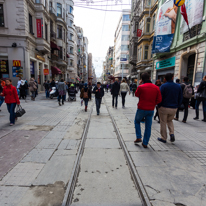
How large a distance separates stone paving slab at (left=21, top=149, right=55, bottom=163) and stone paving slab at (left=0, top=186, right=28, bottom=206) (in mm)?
829

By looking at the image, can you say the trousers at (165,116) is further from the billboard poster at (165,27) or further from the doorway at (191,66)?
the billboard poster at (165,27)

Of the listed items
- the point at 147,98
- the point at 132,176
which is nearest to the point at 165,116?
the point at 147,98

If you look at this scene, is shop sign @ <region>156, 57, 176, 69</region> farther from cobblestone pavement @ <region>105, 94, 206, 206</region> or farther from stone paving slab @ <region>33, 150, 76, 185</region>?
stone paving slab @ <region>33, 150, 76, 185</region>

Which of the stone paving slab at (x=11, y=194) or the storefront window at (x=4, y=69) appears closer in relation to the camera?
the stone paving slab at (x=11, y=194)

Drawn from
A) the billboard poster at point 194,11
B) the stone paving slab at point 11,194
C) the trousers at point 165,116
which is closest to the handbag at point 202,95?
the trousers at point 165,116

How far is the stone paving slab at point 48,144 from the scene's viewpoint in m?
3.80

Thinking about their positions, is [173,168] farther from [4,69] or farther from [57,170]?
[4,69]

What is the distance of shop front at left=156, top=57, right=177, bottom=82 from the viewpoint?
15311mm

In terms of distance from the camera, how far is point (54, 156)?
3336 mm

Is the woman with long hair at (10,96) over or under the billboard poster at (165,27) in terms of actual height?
under

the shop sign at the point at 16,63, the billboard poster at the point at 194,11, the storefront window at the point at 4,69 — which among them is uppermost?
the billboard poster at the point at 194,11

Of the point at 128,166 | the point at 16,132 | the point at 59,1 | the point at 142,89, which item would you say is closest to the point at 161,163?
the point at 128,166

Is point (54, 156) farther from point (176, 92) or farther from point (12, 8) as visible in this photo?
point (12, 8)

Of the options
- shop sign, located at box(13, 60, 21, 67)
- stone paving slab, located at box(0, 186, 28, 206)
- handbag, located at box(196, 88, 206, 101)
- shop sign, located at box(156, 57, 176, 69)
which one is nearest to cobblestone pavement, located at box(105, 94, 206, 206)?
stone paving slab, located at box(0, 186, 28, 206)
